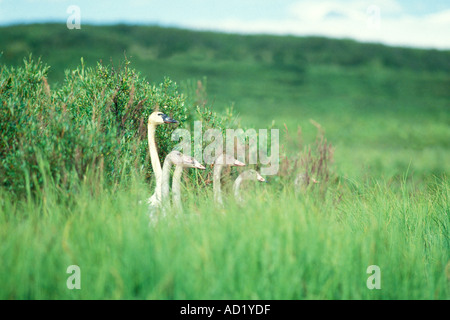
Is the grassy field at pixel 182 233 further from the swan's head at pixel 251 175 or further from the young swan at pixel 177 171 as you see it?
the young swan at pixel 177 171

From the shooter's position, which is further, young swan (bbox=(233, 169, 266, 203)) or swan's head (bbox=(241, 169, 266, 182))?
swan's head (bbox=(241, 169, 266, 182))

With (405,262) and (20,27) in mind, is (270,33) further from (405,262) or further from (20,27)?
(405,262)

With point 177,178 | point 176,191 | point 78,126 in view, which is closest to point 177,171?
point 177,178

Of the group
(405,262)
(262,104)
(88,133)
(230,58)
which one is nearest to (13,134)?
(88,133)

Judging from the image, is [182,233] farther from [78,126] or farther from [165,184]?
[78,126]

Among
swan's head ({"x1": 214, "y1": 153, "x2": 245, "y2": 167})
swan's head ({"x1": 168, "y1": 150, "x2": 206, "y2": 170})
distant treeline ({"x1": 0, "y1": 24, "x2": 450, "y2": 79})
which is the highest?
distant treeline ({"x1": 0, "y1": 24, "x2": 450, "y2": 79})

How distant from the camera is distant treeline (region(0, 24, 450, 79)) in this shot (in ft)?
176

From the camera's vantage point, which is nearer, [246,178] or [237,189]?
[237,189]

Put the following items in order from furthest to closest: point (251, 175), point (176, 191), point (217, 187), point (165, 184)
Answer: point (251, 175) → point (217, 187) → point (176, 191) → point (165, 184)

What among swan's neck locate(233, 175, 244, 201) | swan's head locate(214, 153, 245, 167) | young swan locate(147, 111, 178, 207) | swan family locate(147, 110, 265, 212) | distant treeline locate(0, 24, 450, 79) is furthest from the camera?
distant treeline locate(0, 24, 450, 79)

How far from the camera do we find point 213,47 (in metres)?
63.2

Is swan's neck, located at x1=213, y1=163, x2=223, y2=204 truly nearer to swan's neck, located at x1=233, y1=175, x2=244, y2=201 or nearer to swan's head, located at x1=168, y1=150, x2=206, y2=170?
swan's neck, located at x1=233, y1=175, x2=244, y2=201

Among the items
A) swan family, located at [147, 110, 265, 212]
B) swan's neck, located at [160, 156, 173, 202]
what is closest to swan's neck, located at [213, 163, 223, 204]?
swan family, located at [147, 110, 265, 212]
